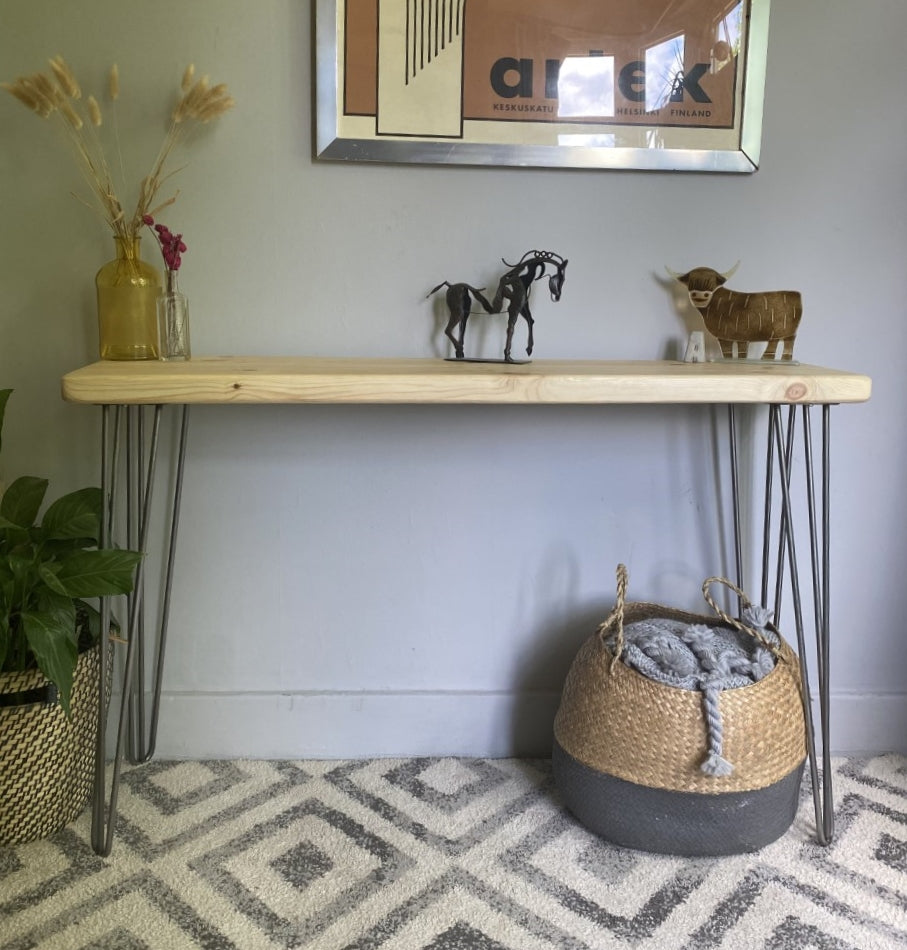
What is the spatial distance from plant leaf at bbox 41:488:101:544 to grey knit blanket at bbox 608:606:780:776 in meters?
0.88

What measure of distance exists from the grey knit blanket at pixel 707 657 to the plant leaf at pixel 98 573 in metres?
0.79

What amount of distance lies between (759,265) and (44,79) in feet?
4.09

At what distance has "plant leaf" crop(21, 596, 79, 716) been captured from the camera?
122 centimetres

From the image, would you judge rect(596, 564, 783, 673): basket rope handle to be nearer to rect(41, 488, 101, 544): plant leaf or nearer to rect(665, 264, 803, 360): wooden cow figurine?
rect(665, 264, 803, 360): wooden cow figurine

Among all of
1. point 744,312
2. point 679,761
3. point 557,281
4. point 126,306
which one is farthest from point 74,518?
point 744,312

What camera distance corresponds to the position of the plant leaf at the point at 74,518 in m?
1.34

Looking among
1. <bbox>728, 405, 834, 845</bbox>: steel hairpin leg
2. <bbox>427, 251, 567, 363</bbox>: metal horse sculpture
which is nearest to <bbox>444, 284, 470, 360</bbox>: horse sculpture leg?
<bbox>427, 251, 567, 363</bbox>: metal horse sculpture

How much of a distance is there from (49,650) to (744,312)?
125 centimetres

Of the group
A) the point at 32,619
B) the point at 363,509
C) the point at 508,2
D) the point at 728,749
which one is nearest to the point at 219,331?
the point at 363,509

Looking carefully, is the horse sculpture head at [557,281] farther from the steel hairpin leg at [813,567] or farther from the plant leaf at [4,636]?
the plant leaf at [4,636]

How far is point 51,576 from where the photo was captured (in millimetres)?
1240

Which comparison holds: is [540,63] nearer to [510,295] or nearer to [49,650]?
[510,295]

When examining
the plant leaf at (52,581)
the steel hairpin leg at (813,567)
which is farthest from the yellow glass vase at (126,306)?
the steel hairpin leg at (813,567)

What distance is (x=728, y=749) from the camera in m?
1.30
